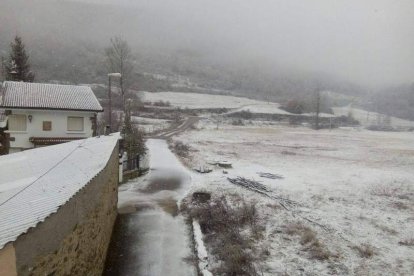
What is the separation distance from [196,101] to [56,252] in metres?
101

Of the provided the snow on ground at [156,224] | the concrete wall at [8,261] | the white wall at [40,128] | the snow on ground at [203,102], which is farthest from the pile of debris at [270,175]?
the snow on ground at [203,102]

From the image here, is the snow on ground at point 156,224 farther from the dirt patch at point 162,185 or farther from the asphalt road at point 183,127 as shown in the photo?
the asphalt road at point 183,127

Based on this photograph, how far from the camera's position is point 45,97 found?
29844mm

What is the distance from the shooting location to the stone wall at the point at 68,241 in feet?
17.1

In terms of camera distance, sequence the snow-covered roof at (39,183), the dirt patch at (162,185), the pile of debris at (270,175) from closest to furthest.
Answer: the snow-covered roof at (39,183), the dirt patch at (162,185), the pile of debris at (270,175)

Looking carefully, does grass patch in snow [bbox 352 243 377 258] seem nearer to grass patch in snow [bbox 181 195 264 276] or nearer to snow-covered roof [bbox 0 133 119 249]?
grass patch in snow [bbox 181 195 264 276]

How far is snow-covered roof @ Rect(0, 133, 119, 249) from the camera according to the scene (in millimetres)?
5445

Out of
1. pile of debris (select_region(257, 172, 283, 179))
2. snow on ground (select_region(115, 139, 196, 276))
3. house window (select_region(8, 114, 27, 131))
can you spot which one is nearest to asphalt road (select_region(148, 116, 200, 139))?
house window (select_region(8, 114, 27, 131))

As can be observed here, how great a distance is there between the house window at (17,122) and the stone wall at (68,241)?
20571mm

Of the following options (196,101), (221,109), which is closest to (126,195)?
(221,109)

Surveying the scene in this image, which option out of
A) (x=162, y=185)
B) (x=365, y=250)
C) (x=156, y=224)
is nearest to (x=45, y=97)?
(x=162, y=185)

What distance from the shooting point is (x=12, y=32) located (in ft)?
595

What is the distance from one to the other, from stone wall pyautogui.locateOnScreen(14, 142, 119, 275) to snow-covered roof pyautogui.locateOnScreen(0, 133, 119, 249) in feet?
0.49

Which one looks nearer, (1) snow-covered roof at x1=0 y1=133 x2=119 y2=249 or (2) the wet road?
(1) snow-covered roof at x1=0 y1=133 x2=119 y2=249
